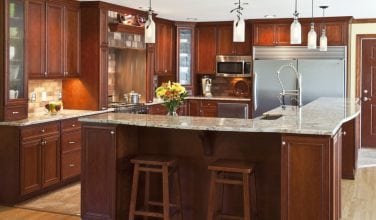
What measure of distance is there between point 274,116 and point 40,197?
9.08ft

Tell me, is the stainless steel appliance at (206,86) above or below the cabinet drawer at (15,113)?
above

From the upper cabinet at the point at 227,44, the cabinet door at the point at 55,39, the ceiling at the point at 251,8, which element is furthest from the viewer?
the upper cabinet at the point at 227,44

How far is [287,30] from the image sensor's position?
29.1 ft

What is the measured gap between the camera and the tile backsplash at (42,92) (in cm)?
629

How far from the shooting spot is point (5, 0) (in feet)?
17.3

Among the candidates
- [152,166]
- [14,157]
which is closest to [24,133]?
[14,157]

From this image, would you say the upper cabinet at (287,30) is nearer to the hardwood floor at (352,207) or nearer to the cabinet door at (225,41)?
the cabinet door at (225,41)

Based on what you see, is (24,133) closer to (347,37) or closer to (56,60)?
(56,60)

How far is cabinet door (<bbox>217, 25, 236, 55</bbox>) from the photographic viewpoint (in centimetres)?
941

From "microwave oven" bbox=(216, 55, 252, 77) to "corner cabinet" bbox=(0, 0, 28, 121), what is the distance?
4578 mm

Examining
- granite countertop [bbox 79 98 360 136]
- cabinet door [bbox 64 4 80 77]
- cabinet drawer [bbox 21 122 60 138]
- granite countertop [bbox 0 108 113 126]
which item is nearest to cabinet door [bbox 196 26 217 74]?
granite countertop [bbox 0 108 113 126]

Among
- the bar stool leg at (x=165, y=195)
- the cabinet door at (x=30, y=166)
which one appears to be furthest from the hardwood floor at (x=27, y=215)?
the bar stool leg at (x=165, y=195)

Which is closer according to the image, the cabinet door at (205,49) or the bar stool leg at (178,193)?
the bar stool leg at (178,193)

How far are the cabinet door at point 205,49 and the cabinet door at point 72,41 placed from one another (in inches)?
132
